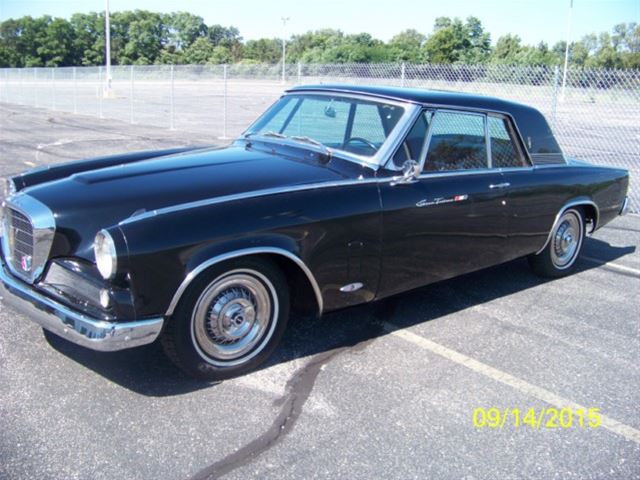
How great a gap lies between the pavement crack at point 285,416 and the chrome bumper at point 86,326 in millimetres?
734

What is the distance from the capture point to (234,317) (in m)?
3.43

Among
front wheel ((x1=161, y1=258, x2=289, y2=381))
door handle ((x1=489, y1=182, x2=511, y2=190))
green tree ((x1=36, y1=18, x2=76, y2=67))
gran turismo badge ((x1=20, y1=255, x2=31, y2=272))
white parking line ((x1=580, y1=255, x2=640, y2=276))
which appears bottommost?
white parking line ((x1=580, y1=255, x2=640, y2=276))

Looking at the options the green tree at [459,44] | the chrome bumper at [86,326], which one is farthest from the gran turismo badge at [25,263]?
the green tree at [459,44]

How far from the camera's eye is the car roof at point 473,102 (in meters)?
4.37

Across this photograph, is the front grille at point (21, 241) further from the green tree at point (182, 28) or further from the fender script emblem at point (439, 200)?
the green tree at point (182, 28)

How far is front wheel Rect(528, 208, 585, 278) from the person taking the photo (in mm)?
5449

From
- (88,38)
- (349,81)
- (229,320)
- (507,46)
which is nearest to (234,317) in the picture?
(229,320)

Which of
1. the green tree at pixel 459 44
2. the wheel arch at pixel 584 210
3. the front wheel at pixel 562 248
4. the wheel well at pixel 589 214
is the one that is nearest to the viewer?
the wheel arch at pixel 584 210

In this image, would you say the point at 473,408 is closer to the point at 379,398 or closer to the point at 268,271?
the point at 379,398

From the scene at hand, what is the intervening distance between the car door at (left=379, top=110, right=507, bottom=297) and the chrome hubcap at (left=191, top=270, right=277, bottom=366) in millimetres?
843

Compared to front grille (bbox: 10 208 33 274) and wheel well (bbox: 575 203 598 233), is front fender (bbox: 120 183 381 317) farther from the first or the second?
wheel well (bbox: 575 203 598 233)

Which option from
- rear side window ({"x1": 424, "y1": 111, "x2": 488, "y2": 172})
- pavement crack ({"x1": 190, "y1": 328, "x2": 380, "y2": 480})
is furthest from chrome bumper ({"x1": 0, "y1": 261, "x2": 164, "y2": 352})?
rear side window ({"x1": 424, "y1": 111, "x2": 488, "y2": 172})

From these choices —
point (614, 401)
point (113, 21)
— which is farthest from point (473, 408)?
point (113, 21)

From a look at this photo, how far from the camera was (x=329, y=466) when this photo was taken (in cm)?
274
